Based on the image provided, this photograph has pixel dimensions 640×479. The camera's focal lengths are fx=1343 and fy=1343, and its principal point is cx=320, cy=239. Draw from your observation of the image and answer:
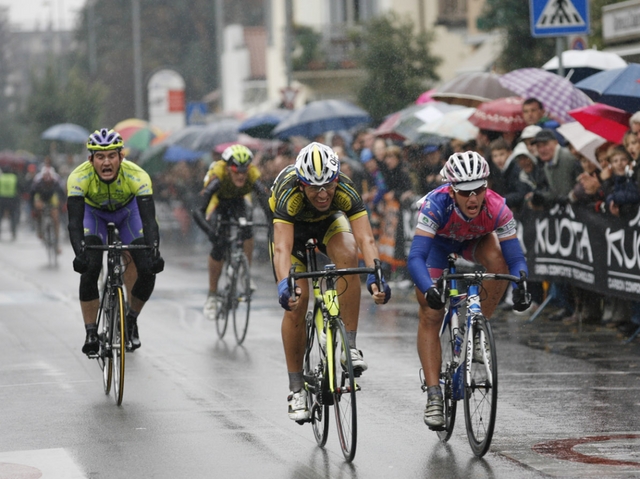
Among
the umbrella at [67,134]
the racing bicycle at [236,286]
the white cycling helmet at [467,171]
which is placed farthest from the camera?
the umbrella at [67,134]

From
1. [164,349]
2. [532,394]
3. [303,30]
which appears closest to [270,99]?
[303,30]

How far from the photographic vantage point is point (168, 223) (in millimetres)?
38219

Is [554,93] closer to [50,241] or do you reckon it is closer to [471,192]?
[471,192]

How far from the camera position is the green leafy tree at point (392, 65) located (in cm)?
2984

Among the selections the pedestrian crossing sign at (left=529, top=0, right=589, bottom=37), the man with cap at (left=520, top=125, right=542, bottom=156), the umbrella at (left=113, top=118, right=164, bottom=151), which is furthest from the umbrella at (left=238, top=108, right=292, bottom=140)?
the umbrella at (left=113, top=118, right=164, bottom=151)

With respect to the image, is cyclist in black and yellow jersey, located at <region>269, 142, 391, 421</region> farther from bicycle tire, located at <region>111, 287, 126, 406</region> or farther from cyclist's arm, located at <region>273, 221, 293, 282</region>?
bicycle tire, located at <region>111, 287, 126, 406</region>

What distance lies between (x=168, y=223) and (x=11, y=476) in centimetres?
3101

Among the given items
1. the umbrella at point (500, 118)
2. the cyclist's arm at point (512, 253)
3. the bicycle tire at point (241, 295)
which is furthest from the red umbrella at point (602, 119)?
the cyclist's arm at point (512, 253)

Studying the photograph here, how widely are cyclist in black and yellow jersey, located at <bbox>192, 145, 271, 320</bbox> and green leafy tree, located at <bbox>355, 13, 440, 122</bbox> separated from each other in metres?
15.5

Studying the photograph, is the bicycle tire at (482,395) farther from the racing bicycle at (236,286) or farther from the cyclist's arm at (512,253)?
the racing bicycle at (236,286)

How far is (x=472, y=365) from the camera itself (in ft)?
25.8

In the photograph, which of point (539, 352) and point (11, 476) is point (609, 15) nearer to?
point (539, 352)

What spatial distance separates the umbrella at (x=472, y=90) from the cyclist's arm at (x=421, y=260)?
406 inches

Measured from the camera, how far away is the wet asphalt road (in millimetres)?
7598
